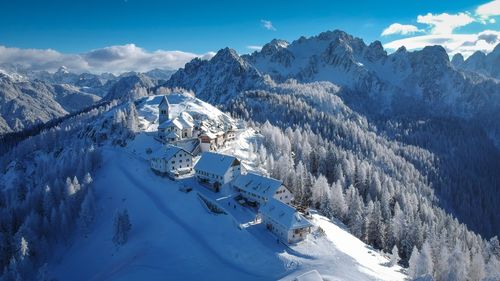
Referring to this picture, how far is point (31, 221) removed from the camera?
93.9 m

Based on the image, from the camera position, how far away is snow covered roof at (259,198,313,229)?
7175 centimetres

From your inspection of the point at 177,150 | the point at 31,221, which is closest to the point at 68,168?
the point at 31,221

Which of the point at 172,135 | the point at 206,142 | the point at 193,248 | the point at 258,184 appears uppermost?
the point at 172,135

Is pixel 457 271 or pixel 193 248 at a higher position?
pixel 193 248

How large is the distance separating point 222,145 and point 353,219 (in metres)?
57.2

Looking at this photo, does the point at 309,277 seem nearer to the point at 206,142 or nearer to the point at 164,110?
the point at 206,142

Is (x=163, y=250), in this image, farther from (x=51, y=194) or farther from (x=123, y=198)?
(x=51, y=194)

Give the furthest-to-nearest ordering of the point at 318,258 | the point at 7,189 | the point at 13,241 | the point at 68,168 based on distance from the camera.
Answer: the point at 7,189
the point at 68,168
the point at 13,241
the point at 318,258

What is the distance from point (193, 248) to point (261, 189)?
2202cm

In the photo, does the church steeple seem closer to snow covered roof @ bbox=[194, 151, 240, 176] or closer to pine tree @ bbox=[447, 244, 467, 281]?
snow covered roof @ bbox=[194, 151, 240, 176]

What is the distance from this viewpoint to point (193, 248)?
235 feet

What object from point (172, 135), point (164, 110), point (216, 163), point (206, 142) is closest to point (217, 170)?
point (216, 163)

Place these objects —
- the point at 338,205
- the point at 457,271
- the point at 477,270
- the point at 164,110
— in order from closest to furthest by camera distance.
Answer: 1. the point at 457,271
2. the point at 477,270
3. the point at 338,205
4. the point at 164,110

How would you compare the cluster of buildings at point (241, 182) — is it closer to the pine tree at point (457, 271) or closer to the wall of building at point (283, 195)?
the wall of building at point (283, 195)
